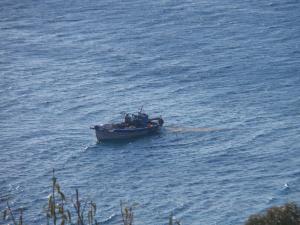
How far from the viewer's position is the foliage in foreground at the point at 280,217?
32.0 meters

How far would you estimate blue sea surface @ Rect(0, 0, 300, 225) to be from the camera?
83688 mm

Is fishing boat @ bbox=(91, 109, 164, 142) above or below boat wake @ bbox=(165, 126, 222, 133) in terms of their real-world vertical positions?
above

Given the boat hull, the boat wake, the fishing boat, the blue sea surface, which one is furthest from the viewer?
the boat wake

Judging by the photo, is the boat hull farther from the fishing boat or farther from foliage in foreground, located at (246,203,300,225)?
foliage in foreground, located at (246,203,300,225)

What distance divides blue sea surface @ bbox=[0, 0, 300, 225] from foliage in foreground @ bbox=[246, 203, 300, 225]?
42145 millimetres

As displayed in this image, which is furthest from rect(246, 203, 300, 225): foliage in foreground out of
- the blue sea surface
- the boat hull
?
Answer: the boat hull

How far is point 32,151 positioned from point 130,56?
44796 mm

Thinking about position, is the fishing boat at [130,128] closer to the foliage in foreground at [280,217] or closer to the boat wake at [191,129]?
the boat wake at [191,129]

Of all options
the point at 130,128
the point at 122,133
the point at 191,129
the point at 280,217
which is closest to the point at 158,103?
the point at 130,128

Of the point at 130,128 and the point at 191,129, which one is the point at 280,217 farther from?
the point at 130,128

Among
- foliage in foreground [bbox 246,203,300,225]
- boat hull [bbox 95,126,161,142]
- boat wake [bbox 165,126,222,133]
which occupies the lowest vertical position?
boat wake [bbox 165,126,222,133]

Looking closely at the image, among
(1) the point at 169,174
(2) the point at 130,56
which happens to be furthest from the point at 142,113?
(2) the point at 130,56

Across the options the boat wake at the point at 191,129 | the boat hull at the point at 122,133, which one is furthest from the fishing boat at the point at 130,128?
the boat wake at the point at 191,129

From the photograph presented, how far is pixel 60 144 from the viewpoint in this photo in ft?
335
